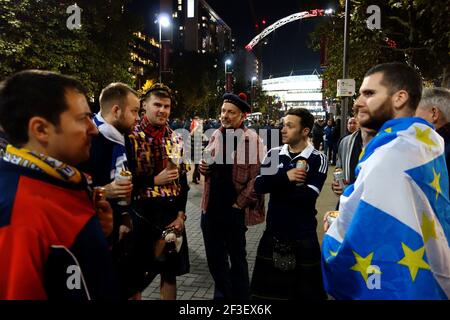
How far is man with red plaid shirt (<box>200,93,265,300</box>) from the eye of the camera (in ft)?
13.6

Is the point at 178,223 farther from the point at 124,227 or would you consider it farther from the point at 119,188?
the point at 119,188

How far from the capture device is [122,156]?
3.08 metres

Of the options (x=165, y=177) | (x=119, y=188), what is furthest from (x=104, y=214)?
(x=165, y=177)

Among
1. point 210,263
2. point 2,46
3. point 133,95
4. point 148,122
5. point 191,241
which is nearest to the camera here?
point 133,95

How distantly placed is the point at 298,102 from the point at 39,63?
166966 millimetres

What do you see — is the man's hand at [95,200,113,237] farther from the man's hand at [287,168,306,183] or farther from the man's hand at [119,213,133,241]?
the man's hand at [287,168,306,183]

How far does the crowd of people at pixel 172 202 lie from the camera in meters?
1.41

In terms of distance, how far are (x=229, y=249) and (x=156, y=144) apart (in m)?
1.43

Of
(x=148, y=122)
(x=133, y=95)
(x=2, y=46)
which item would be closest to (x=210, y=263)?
(x=148, y=122)

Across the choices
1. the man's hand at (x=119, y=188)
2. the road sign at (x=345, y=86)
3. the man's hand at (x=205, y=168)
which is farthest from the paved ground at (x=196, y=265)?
the road sign at (x=345, y=86)

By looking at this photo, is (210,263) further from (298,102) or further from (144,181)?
(298,102)

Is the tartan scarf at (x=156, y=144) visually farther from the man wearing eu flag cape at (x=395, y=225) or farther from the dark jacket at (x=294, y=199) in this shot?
the man wearing eu flag cape at (x=395, y=225)

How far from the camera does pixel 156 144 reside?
3838 millimetres
